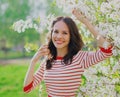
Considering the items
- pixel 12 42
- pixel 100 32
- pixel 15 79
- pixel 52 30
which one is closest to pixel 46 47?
pixel 52 30

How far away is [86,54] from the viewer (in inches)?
162

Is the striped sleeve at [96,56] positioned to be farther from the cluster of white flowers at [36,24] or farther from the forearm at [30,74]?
the cluster of white flowers at [36,24]

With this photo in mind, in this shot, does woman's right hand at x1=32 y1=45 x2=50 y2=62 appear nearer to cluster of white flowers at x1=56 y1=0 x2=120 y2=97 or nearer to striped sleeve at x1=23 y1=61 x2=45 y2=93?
striped sleeve at x1=23 y1=61 x2=45 y2=93

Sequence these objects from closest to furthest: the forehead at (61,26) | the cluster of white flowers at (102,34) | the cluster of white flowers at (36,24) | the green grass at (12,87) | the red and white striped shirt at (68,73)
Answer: the red and white striped shirt at (68,73), the forehead at (61,26), the cluster of white flowers at (102,34), the cluster of white flowers at (36,24), the green grass at (12,87)

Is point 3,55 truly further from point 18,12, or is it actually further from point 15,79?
point 15,79

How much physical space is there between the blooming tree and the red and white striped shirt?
9.5 inches

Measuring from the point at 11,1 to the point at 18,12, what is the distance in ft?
5.40

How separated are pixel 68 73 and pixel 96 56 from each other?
0.32m

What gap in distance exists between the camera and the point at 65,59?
4066mm

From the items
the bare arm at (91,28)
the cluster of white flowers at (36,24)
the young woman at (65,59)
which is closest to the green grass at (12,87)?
the cluster of white flowers at (36,24)

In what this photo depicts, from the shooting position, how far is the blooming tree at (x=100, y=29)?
14.1ft

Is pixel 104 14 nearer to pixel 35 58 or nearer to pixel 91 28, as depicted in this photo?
pixel 91 28

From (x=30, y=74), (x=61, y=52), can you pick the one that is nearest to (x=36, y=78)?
(x=30, y=74)

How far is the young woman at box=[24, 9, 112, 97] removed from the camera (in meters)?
4.04
